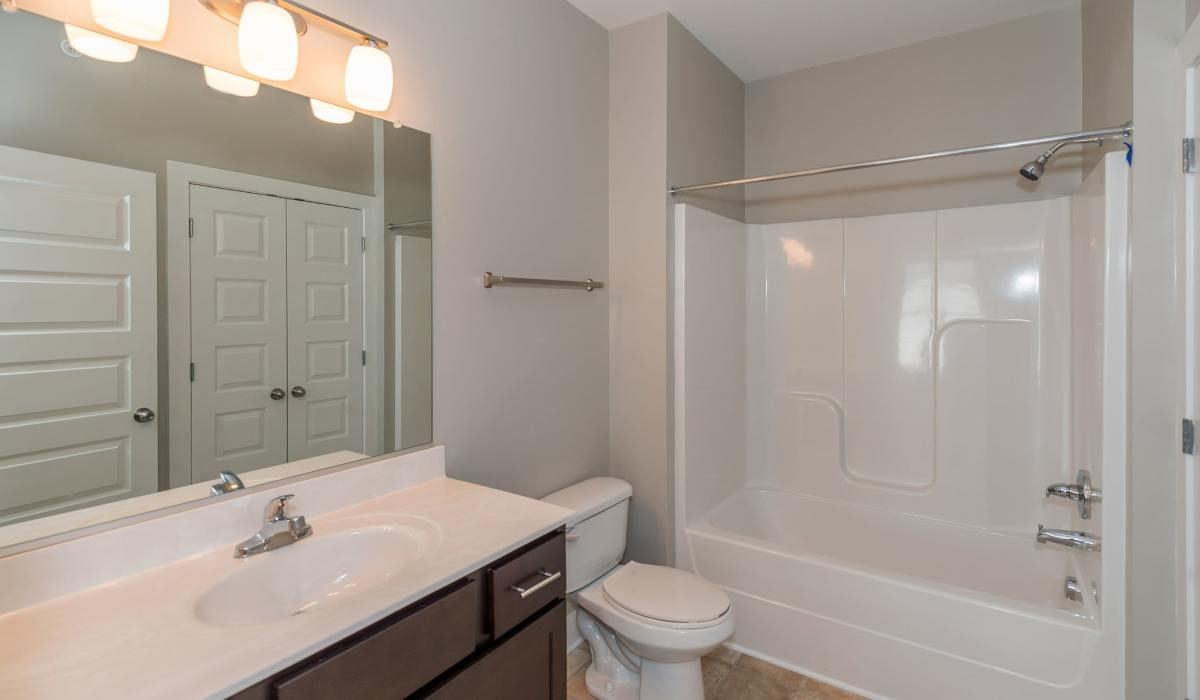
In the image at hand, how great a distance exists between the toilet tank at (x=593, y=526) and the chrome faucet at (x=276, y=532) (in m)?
0.88

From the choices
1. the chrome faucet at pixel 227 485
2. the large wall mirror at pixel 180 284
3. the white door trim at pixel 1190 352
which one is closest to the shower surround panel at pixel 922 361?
the white door trim at pixel 1190 352

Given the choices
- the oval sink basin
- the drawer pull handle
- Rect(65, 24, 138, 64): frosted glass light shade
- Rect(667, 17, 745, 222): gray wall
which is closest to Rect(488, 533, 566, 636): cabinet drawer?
the drawer pull handle

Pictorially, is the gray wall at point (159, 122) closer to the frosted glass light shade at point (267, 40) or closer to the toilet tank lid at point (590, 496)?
the frosted glass light shade at point (267, 40)

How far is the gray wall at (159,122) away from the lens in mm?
997

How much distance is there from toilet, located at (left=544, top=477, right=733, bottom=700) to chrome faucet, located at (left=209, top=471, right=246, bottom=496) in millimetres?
1008

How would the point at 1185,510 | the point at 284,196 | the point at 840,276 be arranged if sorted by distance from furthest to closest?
the point at 840,276
the point at 1185,510
the point at 284,196

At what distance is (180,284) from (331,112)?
0.59m

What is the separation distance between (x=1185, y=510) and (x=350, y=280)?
226cm

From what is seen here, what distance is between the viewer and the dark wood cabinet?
0.91 meters

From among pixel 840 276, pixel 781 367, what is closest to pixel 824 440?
pixel 781 367

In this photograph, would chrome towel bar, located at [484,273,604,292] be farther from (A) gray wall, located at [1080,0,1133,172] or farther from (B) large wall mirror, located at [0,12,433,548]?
(A) gray wall, located at [1080,0,1133,172]

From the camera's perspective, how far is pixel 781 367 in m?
2.95

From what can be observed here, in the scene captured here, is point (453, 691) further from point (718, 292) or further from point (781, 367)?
point (781, 367)

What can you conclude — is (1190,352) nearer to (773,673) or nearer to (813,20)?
(773,673)
